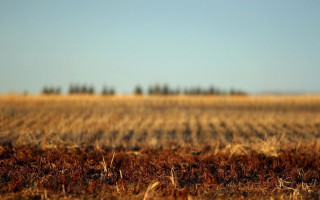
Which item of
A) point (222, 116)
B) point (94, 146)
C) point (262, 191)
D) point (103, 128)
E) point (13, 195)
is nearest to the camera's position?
point (13, 195)

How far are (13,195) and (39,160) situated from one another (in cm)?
195

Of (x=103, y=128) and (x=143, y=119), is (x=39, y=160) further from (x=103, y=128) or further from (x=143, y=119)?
(x=143, y=119)

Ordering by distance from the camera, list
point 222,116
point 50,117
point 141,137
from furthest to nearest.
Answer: point 222,116
point 50,117
point 141,137

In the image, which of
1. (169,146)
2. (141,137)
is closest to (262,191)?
(169,146)

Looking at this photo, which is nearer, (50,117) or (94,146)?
(94,146)

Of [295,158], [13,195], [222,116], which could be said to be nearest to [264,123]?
[222,116]

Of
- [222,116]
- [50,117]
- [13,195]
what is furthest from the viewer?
[222,116]

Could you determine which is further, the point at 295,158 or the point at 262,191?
the point at 295,158

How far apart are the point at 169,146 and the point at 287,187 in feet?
12.9

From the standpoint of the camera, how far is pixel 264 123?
611 inches

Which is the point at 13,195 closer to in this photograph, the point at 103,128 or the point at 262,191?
the point at 262,191

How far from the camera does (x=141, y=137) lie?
1176 cm

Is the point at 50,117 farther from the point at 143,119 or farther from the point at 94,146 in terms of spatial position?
the point at 94,146

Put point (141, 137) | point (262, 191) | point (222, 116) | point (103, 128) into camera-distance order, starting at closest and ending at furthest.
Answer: point (262, 191), point (141, 137), point (103, 128), point (222, 116)
